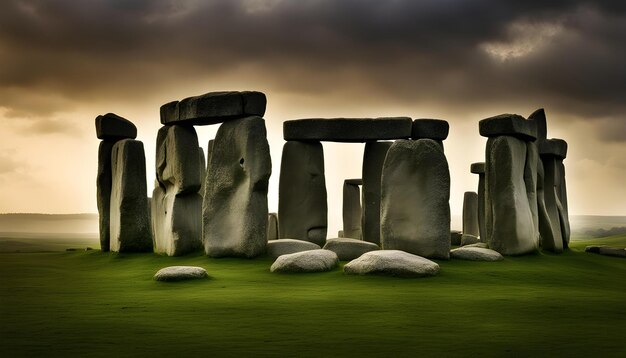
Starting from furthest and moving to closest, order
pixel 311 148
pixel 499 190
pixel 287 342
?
pixel 311 148 < pixel 499 190 < pixel 287 342

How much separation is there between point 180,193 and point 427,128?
795 centimetres

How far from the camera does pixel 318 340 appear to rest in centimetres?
787

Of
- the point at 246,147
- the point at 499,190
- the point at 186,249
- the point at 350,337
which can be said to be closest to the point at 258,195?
the point at 246,147

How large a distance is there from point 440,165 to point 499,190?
9.51 feet

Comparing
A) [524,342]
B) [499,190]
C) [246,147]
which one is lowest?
[524,342]

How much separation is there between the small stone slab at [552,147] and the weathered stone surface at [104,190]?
12.8 meters

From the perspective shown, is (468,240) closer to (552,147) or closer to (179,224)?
(552,147)

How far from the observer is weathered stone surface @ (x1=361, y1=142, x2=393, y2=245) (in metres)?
21.9

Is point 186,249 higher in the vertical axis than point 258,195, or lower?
lower

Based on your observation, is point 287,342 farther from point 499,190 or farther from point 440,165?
point 499,190

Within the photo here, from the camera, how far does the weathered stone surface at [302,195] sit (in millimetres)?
21000

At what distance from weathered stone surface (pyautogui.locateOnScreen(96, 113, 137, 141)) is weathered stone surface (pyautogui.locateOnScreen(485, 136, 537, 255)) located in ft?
33.0

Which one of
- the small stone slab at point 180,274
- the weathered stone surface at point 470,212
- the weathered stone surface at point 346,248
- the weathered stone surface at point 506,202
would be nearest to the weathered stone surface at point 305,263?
the small stone slab at point 180,274

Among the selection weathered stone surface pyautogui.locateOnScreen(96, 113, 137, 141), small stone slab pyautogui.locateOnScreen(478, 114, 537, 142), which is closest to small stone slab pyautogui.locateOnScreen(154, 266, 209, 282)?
weathered stone surface pyautogui.locateOnScreen(96, 113, 137, 141)
